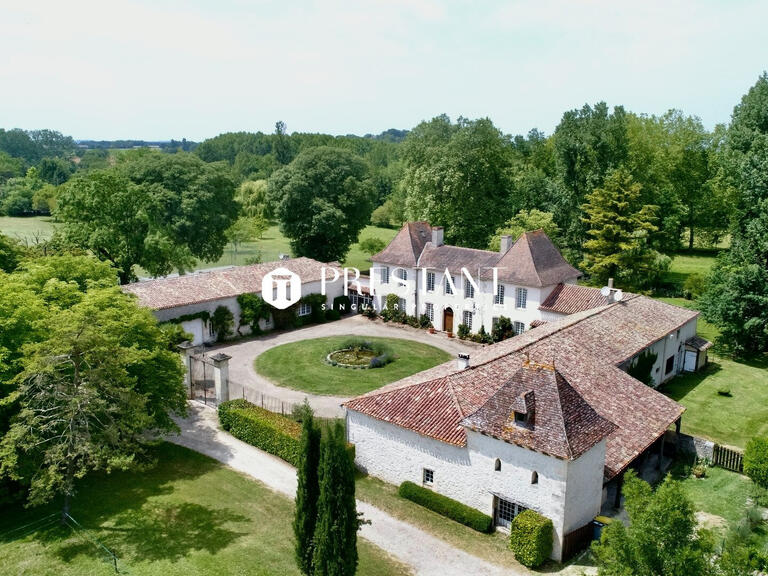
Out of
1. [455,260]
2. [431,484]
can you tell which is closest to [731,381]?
[455,260]

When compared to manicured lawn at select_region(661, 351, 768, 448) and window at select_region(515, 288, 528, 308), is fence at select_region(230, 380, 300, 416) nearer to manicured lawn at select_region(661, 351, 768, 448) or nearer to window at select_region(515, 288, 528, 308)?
window at select_region(515, 288, 528, 308)

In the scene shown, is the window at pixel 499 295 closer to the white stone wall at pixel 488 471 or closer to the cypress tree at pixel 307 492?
the white stone wall at pixel 488 471

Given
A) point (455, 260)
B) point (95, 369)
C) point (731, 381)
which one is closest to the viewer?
point (95, 369)

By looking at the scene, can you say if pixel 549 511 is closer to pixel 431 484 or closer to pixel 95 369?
pixel 431 484

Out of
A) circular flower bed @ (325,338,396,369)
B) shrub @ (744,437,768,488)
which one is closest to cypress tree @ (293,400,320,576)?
shrub @ (744,437,768,488)

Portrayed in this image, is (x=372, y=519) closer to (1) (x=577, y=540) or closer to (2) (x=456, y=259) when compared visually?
(1) (x=577, y=540)

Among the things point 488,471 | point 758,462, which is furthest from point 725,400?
point 488,471
